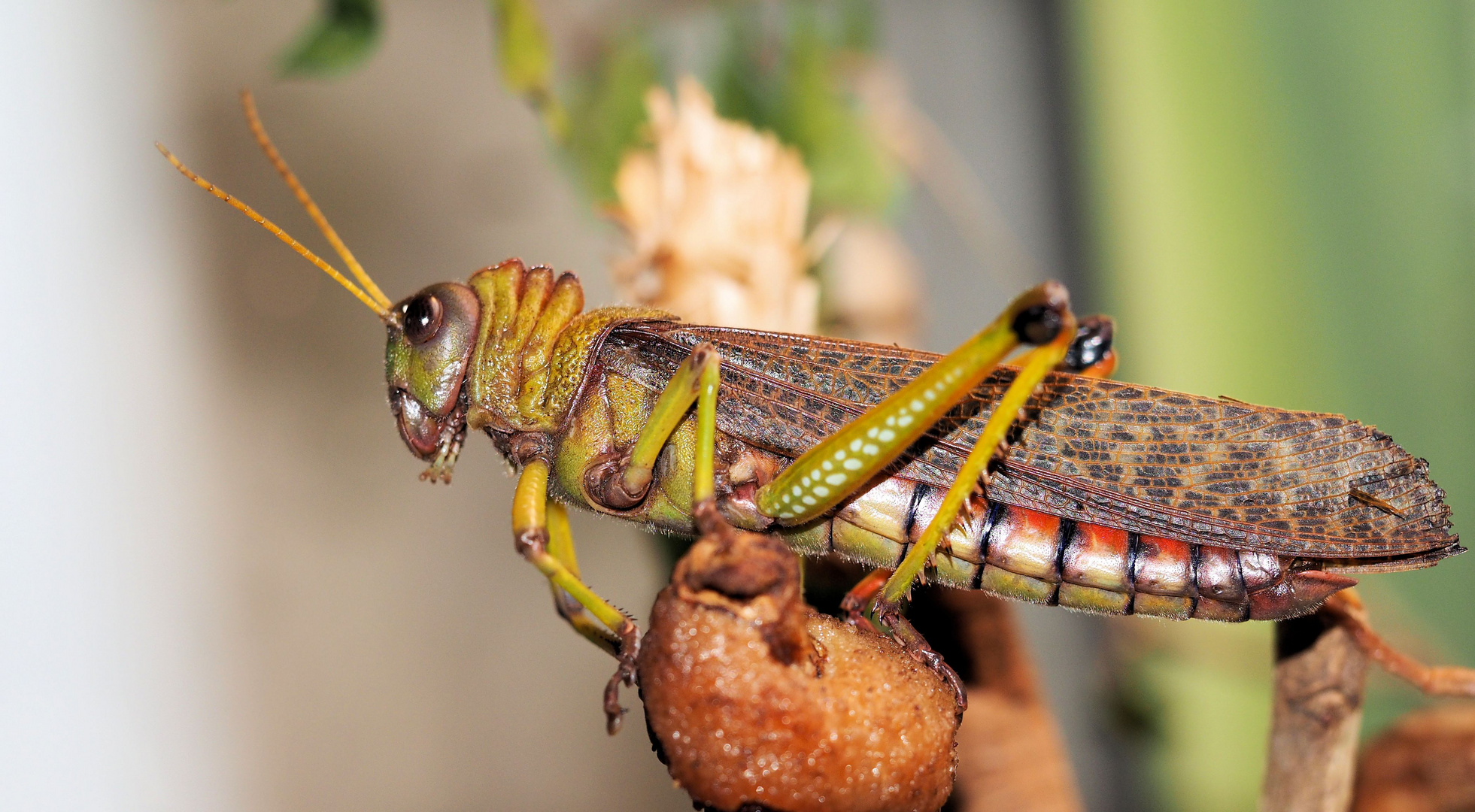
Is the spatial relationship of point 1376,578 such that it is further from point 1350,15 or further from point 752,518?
Answer: point 752,518

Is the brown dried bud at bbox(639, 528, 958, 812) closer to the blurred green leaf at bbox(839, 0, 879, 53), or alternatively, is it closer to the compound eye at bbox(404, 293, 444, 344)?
the compound eye at bbox(404, 293, 444, 344)

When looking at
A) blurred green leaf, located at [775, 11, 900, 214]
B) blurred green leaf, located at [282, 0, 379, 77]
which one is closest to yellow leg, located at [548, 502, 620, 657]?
blurred green leaf, located at [282, 0, 379, 77]

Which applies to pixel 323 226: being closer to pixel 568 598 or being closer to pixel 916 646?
pixel 568 598

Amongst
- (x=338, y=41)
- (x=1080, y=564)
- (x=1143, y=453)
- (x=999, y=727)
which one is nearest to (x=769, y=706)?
(x=1080, y=564)

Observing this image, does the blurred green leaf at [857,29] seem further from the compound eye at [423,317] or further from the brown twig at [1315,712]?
the brown twig at [1315,712]

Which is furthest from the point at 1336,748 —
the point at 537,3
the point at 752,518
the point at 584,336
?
the point at 537,3
